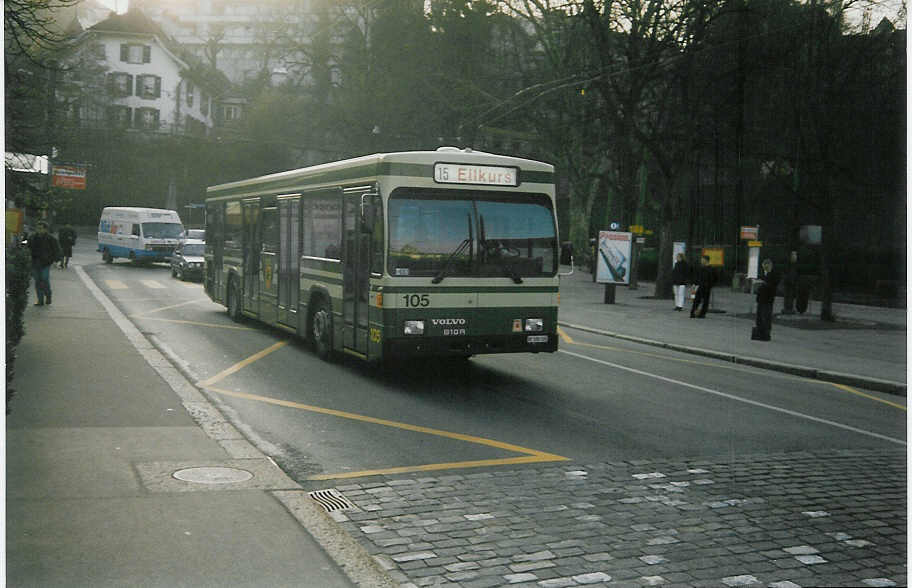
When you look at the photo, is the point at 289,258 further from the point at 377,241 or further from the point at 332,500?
the point at 332,500

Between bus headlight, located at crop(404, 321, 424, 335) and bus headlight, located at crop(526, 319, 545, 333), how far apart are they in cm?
137

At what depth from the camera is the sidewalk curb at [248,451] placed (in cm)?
534

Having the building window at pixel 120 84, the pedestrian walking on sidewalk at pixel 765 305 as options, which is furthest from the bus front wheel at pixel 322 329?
the building window at pixel 120 84

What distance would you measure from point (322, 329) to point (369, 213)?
274 centimetres

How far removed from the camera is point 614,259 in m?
27.8

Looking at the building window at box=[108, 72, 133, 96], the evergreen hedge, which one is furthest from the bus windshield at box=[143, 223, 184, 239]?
the evergreen hedge

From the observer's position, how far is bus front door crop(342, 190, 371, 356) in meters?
12.2

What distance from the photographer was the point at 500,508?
664 cm

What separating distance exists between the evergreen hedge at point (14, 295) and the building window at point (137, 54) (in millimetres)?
63426

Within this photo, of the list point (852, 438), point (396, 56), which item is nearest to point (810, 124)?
point (852, 438)

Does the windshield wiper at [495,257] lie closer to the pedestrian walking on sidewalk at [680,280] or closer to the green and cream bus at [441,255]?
the green and cream bus at [441,255]

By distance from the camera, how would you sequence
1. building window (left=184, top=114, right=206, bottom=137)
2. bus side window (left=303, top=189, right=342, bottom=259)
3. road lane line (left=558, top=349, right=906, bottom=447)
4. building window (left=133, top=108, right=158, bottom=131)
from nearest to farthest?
1. road lane line (left=558, top=349, right=906, bottom=447)
2. bus side window (left=303, top=189, right=342, bottom=259)
3. building window (left=133, top=108, right=158, bottom=131)
4. building window (left=184, top=114, right=206, bottom=137)

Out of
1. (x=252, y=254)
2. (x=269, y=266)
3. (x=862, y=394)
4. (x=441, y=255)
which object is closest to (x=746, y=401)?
(x=862, y=394)

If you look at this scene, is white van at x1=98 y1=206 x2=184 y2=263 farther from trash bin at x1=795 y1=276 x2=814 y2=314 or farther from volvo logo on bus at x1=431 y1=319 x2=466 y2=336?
volvo logo on bus at x1=431 y1=319 x2=466 y2=336
